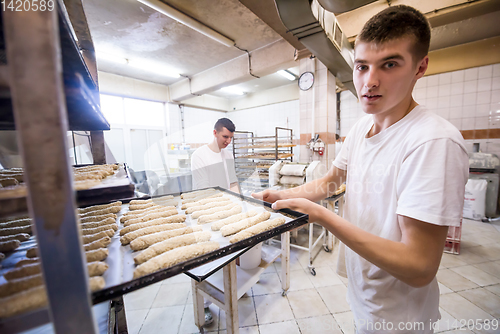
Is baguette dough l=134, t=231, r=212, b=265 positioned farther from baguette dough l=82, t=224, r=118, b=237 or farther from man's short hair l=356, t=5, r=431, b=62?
man's short hair l=356, t=5, r=431, b=62

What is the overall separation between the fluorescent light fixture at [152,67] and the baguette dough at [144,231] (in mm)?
5090

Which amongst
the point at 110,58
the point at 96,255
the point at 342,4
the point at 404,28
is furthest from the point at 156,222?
the point at 110,58


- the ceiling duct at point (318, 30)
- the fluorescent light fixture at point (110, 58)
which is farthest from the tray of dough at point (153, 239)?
the fluorescent light fixture at point (110, 58)

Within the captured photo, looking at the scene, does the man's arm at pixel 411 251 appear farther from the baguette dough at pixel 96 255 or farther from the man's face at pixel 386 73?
the baguette dough at pixel 96 255

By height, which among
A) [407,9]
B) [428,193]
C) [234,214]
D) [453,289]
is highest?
[407,9]

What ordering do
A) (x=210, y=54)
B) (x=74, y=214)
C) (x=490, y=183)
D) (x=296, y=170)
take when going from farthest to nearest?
1. (x=210, y=54)
2. (x=490, y=183)
3. (x=296, y=170)
4. (x=74, y=214)

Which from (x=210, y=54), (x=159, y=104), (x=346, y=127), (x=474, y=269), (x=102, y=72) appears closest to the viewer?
(x=474, y=269)

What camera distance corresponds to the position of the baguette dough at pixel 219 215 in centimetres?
122

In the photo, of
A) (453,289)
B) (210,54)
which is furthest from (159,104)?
(453,289)

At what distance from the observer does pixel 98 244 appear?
0.82 meters

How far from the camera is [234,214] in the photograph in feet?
4.27

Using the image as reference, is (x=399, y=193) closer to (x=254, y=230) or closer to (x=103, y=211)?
(x=254, y=230)

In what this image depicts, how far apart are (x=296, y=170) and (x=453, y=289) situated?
2.31m

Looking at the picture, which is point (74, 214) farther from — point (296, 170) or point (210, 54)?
point (210, 54)
